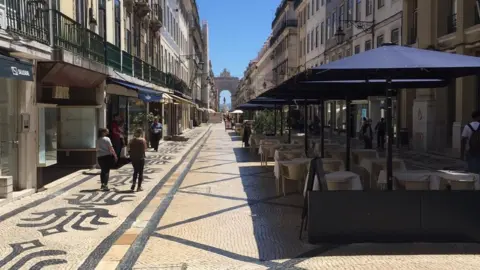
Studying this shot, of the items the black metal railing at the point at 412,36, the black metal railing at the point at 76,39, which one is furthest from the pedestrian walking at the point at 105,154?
the black metal railing at the point at 412,36

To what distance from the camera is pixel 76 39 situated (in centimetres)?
1354

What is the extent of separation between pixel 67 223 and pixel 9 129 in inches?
130

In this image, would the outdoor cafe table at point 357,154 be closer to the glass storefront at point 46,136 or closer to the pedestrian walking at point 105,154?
the pedestrian walking at point 105,154

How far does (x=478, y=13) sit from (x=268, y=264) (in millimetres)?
18050

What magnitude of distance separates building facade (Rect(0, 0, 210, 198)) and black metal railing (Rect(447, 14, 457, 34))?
1328cm

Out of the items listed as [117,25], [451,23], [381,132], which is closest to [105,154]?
[117,25]

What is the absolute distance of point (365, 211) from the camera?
21.5 feet

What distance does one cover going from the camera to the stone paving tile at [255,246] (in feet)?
19.0

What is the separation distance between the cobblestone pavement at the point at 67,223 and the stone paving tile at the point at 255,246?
2.30ft

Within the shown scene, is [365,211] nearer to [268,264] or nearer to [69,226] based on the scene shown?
[268,264]

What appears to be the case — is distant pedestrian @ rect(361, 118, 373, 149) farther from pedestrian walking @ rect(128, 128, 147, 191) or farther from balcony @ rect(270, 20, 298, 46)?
balcony @ rect(270, 20, 298, 46)

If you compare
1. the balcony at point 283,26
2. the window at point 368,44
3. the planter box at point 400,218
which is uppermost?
the balcony at point 283,26

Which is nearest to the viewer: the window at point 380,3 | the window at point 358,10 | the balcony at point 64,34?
the balcony at point 64,34

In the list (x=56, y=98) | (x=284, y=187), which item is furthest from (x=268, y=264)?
(x=56, y=98)
